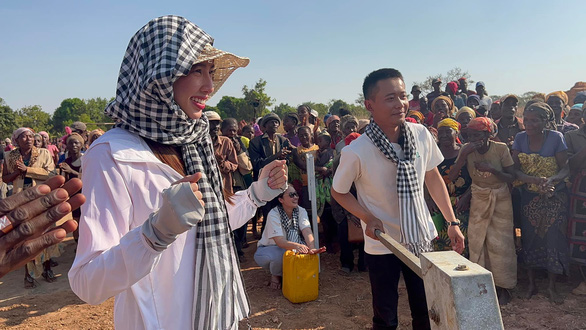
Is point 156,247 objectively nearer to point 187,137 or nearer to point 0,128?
point 187,137

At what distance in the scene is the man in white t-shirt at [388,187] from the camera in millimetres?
2523

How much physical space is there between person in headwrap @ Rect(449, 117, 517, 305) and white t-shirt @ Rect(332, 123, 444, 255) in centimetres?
180

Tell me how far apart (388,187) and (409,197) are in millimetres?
165

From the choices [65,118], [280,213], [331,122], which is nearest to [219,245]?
[280,213]

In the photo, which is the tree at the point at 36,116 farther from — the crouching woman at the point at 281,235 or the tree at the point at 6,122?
the crouching woman at the point at 281,235

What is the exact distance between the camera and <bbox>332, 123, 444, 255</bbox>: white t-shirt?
8.47ft

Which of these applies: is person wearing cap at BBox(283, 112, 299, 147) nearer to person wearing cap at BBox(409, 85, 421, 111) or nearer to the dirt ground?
the dirt ground

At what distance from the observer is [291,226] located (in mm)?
4918

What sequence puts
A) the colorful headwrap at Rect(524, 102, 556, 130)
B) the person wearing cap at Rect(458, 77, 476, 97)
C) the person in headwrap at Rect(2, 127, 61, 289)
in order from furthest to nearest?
the person wearing cap at Rect(458, 77, 476, 97) → the person in headwrap at Rect(2, 127, 61, 289) → the colorful headwrap at Rect(524, 102, 556, 130)

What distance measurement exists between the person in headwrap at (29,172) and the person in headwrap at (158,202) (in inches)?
194

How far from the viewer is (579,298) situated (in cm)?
409

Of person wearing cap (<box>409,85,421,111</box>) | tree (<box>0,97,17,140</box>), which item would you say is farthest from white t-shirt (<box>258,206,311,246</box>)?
tree (<box>0,97,17,140</box>)

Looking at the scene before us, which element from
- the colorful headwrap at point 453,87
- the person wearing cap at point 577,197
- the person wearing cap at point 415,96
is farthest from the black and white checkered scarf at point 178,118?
the colorful headwrap at point 453,87

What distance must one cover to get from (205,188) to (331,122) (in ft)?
17.4
